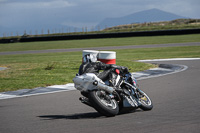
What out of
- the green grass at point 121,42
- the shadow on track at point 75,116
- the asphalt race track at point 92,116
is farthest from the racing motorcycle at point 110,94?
the green grass at point 121,42

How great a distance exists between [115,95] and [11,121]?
1.92m

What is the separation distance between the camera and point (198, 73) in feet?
43.5

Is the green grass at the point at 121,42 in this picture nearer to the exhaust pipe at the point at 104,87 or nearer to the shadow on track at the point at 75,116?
the shadow on track at the point at 75,116

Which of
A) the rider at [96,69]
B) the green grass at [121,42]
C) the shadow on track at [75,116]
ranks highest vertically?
the rider at [96,69]

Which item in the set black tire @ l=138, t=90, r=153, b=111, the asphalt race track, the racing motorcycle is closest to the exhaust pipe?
the racing motorcycle

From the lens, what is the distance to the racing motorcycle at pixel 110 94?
611cm

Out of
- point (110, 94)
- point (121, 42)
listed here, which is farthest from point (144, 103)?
point (121, 42)

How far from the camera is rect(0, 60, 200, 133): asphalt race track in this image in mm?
5508

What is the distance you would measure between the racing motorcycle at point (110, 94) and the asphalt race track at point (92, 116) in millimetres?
179

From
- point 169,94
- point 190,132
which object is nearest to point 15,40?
point 169,94

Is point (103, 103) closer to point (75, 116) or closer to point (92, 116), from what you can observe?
point (92, 116)

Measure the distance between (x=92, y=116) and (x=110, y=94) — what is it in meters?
0.54

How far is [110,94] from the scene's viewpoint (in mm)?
6500

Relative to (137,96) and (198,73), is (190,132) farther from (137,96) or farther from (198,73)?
(198,73)
